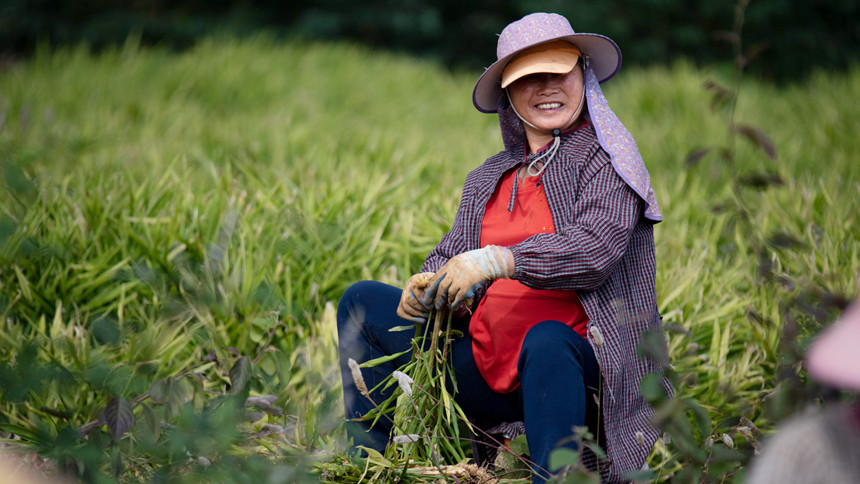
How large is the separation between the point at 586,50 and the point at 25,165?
2896 millimetres

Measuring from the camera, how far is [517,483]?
1725 millimetres

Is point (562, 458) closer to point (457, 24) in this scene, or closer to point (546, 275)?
point (546, 275)

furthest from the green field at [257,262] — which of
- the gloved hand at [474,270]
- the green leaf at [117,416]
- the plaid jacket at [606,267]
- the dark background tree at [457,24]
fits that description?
the dark background tree at [457,24]

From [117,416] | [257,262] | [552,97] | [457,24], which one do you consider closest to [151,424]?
[117,416]

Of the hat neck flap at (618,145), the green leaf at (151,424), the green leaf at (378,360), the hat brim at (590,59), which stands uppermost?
the hat brim at (590,59)

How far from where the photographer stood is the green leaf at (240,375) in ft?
5.62

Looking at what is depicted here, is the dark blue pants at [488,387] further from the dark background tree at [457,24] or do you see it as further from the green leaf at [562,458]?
the dark background tree at [457,24]

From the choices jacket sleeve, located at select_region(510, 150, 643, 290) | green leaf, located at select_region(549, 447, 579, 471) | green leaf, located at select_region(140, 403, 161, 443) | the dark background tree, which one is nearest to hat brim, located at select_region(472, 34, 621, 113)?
jacket sleeve, located at select_region(510, 150, 643, 290)

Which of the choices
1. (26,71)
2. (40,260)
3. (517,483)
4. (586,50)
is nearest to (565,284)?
(517,483)

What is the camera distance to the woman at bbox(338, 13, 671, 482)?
1583 millimetres

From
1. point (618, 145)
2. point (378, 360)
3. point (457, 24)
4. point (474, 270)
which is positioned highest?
point (457, 24)

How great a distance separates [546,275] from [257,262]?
1460 millimetres

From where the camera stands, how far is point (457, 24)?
12461 millimetres

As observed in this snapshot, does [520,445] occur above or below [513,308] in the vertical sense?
below
